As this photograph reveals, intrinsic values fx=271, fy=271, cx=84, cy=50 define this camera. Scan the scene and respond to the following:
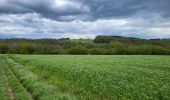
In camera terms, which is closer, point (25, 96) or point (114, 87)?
point (25, 96)

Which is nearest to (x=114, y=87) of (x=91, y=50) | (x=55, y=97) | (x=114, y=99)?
(x=114, y=99)

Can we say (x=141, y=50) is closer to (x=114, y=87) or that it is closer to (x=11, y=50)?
(x=11, y=50)

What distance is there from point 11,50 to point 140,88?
4664 inches

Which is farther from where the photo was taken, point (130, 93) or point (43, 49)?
point (43, 49)

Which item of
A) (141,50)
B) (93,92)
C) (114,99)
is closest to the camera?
(114,99)

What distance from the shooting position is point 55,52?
125625 millimetres

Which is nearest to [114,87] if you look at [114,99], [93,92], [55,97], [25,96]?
[93,92]

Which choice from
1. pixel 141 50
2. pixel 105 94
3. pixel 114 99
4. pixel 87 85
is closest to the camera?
pixel 114 99

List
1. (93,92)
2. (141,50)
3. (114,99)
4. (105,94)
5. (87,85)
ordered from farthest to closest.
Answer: (141,50), (87,85), (93,92), (105,94), (114,99)

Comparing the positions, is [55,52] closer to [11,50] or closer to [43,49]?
[43,49]

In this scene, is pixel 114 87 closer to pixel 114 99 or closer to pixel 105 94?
pixel 105 94

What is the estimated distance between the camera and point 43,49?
12850 cm

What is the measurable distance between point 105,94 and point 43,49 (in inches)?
4538

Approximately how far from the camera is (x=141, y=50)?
4855 inches
